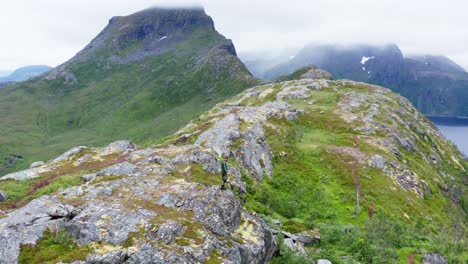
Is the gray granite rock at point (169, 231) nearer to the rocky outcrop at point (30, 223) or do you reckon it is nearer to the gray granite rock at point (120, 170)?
the rocky outcrop at point (30, 223)

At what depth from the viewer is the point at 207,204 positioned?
32.7 m

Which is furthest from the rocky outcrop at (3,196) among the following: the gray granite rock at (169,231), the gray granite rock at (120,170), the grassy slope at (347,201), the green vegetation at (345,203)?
the green vegetation at (345,203)

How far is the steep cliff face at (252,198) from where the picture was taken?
27297mm

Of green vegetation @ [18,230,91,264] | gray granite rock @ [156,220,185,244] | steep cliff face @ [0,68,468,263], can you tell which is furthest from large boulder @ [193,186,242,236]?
green vegetation @ [18,230,91,264]

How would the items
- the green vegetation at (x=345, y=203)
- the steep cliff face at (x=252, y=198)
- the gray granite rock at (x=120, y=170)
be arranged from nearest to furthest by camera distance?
the steep cliff face at (x=252, y=198) < the gray granite rock at (x=120, y=170) < the green vegetation at (x=345, y=203)

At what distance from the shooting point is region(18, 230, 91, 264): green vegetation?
24453mm

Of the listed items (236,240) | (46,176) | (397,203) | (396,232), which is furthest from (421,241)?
(46,176)

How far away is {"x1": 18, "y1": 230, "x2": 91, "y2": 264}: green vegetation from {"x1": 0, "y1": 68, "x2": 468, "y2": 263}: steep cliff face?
83 mm

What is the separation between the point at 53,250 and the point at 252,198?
3130cm

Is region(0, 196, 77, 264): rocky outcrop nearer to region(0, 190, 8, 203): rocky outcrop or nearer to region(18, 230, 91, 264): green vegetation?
region(18, 230, 91, 264): green vegetation

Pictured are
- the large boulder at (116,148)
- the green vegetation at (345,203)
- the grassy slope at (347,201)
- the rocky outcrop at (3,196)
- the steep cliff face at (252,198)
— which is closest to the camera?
the steep cliff face at (252,198)

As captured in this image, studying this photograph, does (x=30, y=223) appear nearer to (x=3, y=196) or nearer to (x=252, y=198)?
(x=3, y=196)

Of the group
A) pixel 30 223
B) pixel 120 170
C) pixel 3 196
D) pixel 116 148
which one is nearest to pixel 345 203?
pixel 120 170

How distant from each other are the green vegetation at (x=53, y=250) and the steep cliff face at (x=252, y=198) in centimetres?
8
